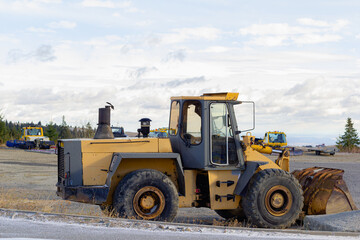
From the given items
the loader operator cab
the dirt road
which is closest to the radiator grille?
the dirt road

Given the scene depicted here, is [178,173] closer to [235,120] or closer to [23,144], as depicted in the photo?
[235,120]

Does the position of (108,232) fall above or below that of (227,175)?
below

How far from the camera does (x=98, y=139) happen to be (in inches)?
405

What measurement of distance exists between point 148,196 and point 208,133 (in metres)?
1.79

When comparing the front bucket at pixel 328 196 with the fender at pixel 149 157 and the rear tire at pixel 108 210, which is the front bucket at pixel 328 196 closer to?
the fender at pixel 149 157

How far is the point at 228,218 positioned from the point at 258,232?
3.27m

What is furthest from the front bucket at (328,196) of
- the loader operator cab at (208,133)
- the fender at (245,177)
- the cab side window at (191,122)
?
the cab side window at (191,122)

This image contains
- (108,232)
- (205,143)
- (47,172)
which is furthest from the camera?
(47,172)

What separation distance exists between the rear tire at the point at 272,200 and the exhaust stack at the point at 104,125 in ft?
10.6

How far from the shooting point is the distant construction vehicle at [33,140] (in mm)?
45475

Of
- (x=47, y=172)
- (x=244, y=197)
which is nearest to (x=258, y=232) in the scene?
(x=244, y=197)

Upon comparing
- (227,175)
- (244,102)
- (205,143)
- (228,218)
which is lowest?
(228,218)

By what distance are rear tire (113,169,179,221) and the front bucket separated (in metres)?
3.38

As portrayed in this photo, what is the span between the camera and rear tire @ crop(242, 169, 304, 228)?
33.1 ft
